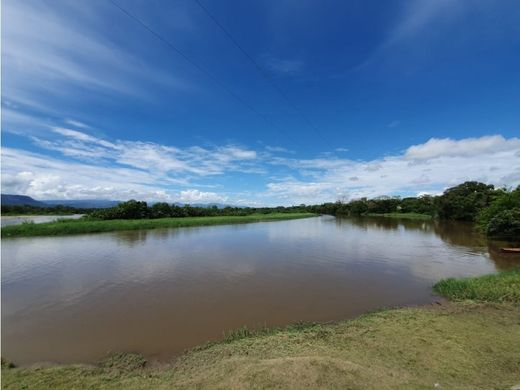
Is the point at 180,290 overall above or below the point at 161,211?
below

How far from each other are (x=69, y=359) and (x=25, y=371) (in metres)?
0.80

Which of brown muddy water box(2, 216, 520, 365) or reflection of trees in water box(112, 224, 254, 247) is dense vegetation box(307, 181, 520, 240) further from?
reflection of trees in water box(112, 224, 254, 247)

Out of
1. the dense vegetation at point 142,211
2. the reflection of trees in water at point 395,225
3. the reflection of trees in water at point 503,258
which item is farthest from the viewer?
the dense vegetation at point 142,211

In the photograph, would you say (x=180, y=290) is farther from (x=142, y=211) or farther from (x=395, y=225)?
(x=395, y=225)

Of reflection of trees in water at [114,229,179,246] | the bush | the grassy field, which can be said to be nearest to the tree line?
reflection of trees in water at [114,229,179,246]

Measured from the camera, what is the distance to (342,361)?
3.98 m

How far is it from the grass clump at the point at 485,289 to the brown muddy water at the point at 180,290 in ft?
1.98

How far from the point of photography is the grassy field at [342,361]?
144 inches

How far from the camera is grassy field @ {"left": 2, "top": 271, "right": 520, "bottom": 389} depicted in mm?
3664

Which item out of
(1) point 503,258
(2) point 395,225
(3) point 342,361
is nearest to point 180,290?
(3) point 342,361

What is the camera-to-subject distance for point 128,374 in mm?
4469

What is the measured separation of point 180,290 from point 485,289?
10.2m

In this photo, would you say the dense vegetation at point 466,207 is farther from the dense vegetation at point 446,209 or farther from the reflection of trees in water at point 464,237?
the reflection of trees in water at point 464,237

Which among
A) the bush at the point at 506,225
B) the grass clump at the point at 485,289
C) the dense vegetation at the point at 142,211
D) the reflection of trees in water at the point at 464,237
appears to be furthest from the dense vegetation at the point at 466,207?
the dense vegetation at the point at 142,211
